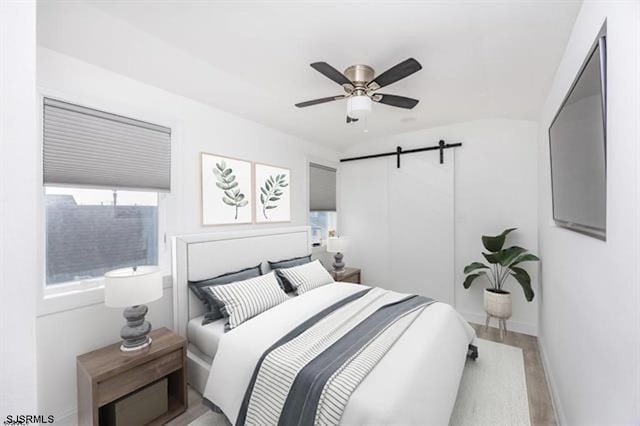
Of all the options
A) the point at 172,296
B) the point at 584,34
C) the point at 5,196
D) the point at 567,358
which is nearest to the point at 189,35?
the point at 5,196

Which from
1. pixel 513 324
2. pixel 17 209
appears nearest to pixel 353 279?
pixel 513 324

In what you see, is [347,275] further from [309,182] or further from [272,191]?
[272,191]

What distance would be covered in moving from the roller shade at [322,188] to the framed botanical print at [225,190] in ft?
4.10

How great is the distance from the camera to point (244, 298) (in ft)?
7.62

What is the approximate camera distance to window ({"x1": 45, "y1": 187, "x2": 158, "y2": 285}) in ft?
6.31

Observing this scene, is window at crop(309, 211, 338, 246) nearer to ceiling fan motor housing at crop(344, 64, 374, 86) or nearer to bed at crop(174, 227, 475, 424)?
bed at crop(174, 227, 475, 424)

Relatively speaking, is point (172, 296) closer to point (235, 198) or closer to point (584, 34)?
point (235, 198)

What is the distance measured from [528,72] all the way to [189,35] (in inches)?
99.2

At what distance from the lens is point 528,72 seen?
7.13 ft

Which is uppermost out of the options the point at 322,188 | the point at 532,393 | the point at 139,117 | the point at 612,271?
the point at 139,117

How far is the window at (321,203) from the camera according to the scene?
4.28 m

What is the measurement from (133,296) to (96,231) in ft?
2.30

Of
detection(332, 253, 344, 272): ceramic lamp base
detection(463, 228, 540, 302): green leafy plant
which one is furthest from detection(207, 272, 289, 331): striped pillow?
detection(463, 228, 540, 302): green leafy plant

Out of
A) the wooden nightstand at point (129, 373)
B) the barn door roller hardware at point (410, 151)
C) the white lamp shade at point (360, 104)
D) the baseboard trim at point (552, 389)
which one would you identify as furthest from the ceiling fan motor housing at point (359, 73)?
the baseboard trim at point (552, 389)
